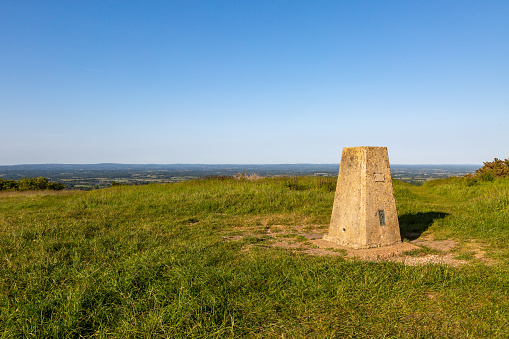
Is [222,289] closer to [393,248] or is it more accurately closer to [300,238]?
[300,238]

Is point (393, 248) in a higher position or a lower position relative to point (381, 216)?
lower

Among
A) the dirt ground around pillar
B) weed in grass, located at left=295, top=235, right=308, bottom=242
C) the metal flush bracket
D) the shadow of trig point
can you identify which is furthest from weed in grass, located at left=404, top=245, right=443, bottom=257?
weed in grass, located at left=295, top=235, right=308, bottom=242

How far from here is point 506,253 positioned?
555cm

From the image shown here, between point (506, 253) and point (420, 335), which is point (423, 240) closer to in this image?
point (506, 253)

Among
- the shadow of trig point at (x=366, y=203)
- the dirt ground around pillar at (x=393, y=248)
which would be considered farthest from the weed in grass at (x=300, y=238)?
the shadow of trig point at (x=366, y=203)

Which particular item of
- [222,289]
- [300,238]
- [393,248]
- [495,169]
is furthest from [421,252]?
[495,169]

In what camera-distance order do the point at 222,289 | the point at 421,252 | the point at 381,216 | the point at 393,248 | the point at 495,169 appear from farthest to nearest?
1. the point at 495,169
2. the point at 381,216
3. the point at 393,248
4. the point at 421,252
5. the point at 222,289

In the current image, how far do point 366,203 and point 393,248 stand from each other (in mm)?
1080

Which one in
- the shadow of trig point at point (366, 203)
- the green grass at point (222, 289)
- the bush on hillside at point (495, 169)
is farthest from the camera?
the bush on hillside at point (495, 169)

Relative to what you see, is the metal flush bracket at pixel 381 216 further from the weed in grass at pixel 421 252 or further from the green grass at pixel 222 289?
the green grass at pixel 222 289

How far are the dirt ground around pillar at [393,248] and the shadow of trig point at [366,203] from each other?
0.76ft

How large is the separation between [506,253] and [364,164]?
9.82 ft

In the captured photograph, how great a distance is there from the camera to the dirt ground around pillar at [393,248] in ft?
18.0

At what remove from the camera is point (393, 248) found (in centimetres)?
620
